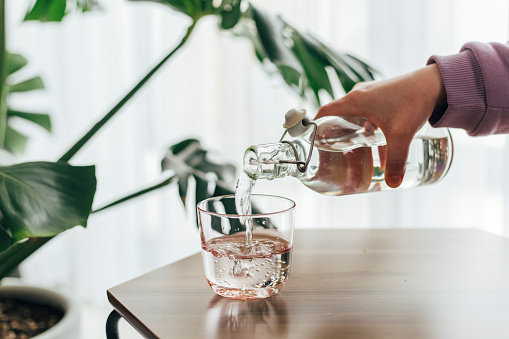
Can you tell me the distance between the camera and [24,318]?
0.97 metres

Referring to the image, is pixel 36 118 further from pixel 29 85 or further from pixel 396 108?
pixel 396 108

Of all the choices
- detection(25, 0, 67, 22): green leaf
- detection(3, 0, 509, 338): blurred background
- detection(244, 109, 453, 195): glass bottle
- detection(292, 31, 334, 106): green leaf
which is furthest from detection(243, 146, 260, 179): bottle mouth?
detection(3, 0, 509, 338): blurred background

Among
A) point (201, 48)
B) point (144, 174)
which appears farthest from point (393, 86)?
point (144, 174)

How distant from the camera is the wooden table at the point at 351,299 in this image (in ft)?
1.64

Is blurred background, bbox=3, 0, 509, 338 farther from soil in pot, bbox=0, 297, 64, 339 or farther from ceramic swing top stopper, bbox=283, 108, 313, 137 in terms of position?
ceramic swing top stopper, bbox=283, 108, 313, 137

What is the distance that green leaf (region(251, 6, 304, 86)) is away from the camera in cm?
83

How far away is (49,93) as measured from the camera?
7.02 feet

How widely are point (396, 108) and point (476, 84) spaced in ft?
0.41

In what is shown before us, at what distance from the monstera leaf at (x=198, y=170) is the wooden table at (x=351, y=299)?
0.19m

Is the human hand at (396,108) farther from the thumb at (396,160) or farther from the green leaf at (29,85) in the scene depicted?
the green leaf at (29,85)

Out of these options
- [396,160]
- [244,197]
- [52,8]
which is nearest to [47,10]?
[52,8]

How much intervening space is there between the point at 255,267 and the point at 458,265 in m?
0.33

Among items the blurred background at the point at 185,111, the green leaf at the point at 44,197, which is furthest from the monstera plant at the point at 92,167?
the blurred background at the point at 185,111

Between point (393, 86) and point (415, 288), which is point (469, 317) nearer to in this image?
point (415, 288)
